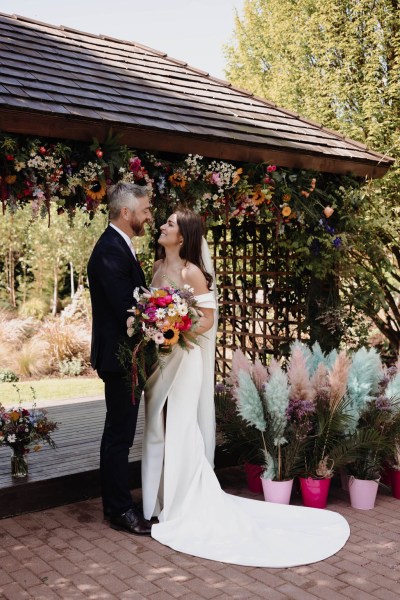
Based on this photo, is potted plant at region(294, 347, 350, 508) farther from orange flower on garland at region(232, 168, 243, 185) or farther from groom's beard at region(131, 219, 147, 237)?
orange flower on garland at region(232, 168, 243, 185)

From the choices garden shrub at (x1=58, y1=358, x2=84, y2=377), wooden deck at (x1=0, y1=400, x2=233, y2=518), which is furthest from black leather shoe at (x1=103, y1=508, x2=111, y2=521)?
garden shrub at (x1=58, y1=358, x2=84, y2=377)

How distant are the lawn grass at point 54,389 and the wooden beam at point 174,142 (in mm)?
4116

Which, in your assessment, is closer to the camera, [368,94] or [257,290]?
[257,290]

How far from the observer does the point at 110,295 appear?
401 cm

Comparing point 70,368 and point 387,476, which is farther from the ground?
point 387,476

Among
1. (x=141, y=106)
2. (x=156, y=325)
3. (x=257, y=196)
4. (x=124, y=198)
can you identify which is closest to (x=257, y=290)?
(x=257, y=196)

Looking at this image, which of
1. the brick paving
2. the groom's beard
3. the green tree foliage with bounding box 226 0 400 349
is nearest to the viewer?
the brick paving

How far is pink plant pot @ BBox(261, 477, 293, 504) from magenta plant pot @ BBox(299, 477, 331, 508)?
0.10 m

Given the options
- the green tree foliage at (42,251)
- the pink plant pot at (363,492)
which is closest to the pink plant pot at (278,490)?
the pink plant pot at (363,492)

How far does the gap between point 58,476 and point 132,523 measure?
31.0 inches

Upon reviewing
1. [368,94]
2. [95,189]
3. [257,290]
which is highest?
[368,94]

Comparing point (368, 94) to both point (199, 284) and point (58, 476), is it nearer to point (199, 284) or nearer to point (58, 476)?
point (199, 284)

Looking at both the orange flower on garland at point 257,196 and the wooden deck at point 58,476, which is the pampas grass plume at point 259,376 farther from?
the orange flower on garland at point 257,196

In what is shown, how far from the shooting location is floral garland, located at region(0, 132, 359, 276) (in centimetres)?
464
